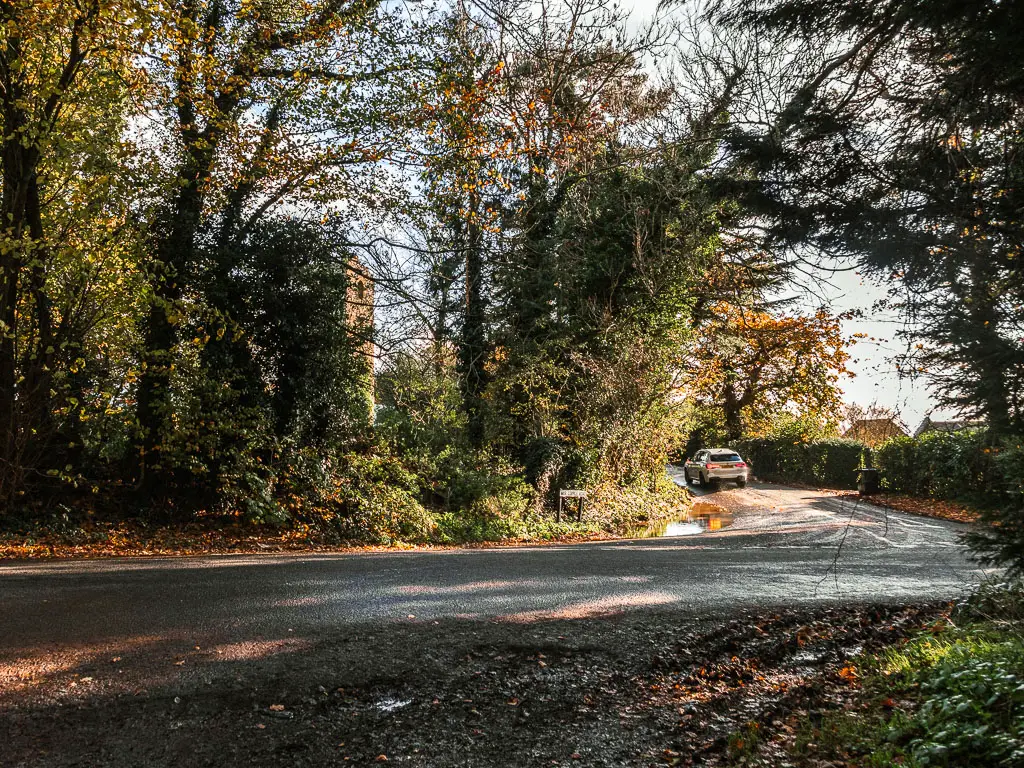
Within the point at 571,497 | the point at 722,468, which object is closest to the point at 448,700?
the point at 571,497

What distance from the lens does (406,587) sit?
25.7ft

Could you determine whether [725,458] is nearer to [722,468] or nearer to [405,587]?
[722,468]

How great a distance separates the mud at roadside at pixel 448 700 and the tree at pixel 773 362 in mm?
16267

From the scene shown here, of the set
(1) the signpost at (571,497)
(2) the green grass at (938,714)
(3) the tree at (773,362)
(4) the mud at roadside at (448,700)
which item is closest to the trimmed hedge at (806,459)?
(3) the tree at (773,362)

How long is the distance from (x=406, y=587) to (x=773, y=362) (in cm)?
2485

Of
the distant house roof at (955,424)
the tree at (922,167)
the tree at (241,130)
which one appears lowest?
the distant house roof at (955,424)

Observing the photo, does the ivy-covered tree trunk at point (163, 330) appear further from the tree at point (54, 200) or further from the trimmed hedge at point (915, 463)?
the trimmed hedge at point (915, 463)

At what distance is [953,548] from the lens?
1297cm

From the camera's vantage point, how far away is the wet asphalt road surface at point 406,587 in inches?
235

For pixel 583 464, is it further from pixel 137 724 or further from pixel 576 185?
pixel 137 724

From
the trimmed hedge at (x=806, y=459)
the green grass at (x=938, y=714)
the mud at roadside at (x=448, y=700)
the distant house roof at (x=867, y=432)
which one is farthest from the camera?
the trimmed hedge at (x=806, y=459)

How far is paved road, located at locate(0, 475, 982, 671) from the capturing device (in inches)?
236

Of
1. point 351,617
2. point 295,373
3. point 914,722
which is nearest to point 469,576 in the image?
point 351,617

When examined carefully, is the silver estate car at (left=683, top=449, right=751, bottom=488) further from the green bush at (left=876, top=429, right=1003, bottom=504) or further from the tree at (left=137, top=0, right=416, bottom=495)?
the tree at (left=137, top=0, right=416, bottom=495)
